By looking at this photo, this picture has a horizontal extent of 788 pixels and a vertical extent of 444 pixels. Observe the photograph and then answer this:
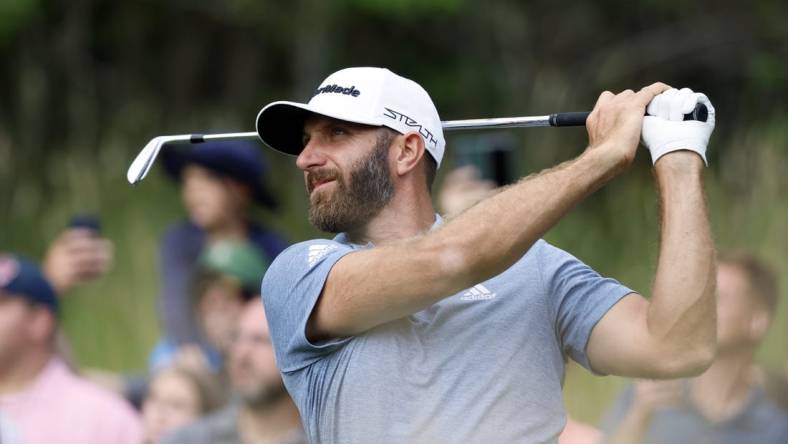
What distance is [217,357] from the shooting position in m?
6.32

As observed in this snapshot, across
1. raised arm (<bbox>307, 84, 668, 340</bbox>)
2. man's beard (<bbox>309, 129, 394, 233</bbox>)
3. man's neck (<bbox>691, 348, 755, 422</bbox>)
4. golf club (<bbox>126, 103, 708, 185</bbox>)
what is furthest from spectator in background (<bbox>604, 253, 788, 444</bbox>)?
raised arm (<bbox>307, 84, 668, 340</bbox>)

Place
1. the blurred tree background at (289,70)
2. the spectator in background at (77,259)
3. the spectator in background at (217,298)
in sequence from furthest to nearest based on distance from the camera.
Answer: the blurred tree background at (289,70) < the spectator in background at (77,259) < the spectator in background at (217,298)

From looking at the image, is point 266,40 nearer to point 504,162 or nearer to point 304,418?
point 504,162

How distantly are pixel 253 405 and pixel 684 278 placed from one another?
2.85 metres

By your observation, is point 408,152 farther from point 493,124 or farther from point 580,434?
point 580,434

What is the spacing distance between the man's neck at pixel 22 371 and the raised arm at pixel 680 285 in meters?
3.58

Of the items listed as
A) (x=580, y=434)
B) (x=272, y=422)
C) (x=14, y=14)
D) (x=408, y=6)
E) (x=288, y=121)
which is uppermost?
(x=408, y=6)

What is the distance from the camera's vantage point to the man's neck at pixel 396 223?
347 centimetres

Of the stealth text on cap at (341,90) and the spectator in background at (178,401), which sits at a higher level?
the stealth text on cap at (341,90)

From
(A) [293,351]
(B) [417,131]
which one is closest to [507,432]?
(A) [293,351]

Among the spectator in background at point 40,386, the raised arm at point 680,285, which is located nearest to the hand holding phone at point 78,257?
the spectator in background at point 40,386

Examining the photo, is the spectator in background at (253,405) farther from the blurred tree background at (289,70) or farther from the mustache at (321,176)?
the blurred tree background at (289,70)

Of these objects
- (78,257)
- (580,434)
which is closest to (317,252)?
(580,434)

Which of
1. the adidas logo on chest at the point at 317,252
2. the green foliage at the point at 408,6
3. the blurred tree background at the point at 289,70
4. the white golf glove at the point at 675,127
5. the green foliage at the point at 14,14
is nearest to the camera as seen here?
the white golf glove at the point at 675,127
